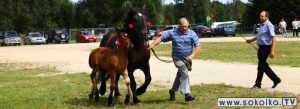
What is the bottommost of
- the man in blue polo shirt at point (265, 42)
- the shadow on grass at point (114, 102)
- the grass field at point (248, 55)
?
the shadow on grass at point (114, 102)

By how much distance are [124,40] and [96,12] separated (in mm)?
87098

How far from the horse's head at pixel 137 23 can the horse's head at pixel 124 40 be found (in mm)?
233

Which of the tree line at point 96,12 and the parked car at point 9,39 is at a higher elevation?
the tree line at point 96,12

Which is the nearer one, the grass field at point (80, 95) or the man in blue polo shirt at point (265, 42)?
the grass field at point (80, 95)

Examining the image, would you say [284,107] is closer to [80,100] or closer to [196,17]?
[80,100]

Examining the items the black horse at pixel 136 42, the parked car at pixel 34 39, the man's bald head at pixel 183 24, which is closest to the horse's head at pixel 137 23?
the black horse at pixel 136 42

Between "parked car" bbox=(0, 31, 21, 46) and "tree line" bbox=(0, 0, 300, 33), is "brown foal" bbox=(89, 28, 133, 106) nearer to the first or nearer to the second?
"tree line" bbox=(0, 0, 300, 33)

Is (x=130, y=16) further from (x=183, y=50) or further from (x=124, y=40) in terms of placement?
(x=183, y=50)

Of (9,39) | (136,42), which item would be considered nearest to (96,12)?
(9,39)

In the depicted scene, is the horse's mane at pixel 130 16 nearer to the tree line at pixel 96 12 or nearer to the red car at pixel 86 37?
the tree line at pixel 96 12

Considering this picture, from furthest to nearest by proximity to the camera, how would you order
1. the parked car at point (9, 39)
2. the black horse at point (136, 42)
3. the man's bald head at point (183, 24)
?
the parked car at point (9, 39), the man's bald head at point (183, 24), the black horse at point (136, 42)

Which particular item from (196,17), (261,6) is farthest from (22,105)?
(196,17)

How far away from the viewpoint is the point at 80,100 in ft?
30.5

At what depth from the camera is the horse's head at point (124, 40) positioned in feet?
26.8
